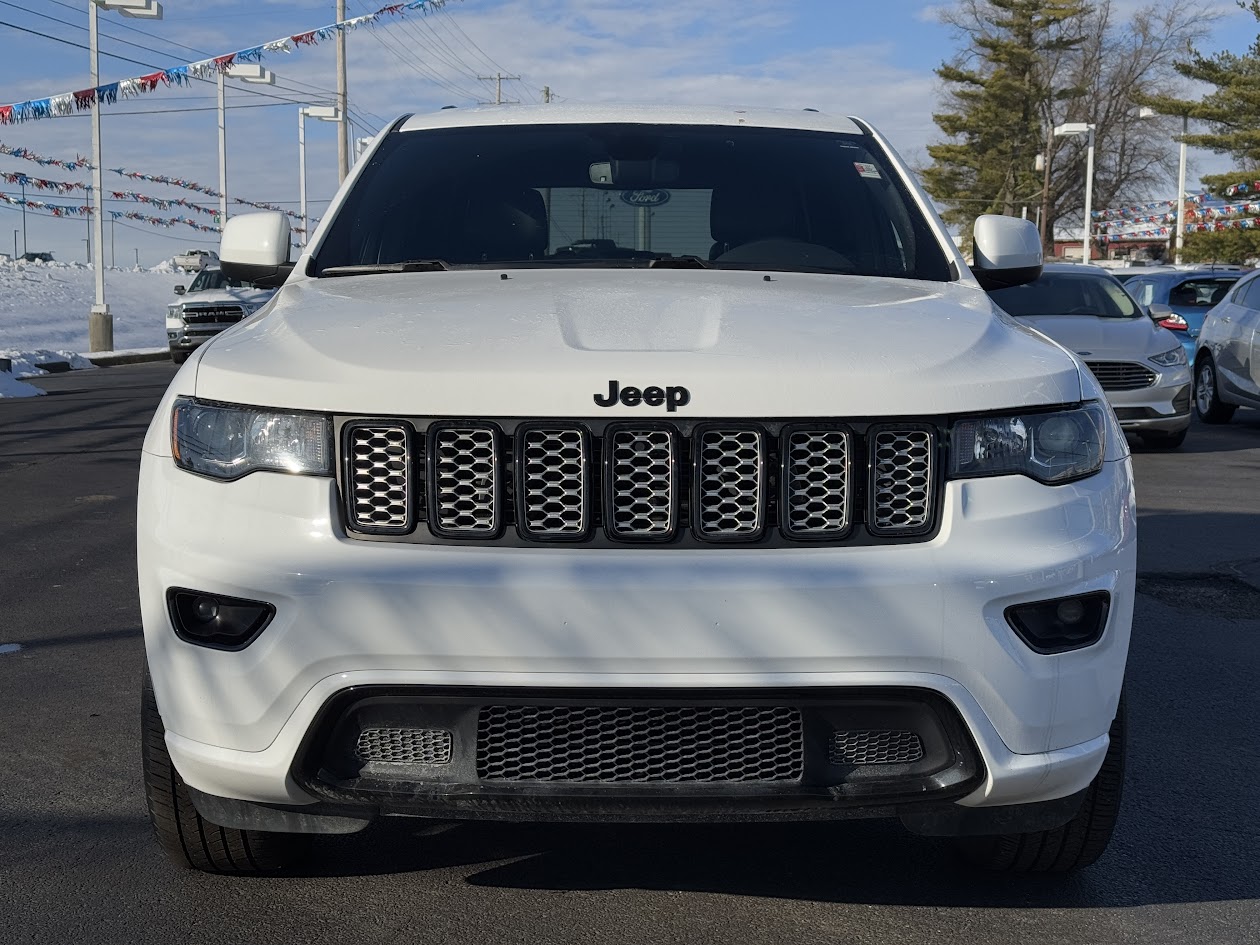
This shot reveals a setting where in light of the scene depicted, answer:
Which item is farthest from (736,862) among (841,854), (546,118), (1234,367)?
(1234,367)

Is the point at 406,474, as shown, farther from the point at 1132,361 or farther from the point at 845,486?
the point at 1132,361

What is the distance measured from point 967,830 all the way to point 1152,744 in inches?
67.6

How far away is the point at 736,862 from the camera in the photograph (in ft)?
11.2

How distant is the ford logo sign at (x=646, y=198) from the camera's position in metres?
4.30

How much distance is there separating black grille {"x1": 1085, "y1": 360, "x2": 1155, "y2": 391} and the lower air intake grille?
10.5 m

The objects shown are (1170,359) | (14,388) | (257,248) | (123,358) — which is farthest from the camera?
(123,358)

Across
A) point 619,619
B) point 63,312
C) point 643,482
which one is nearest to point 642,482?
point 643,482

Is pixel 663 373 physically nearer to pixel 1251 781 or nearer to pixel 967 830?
pixel 967 830

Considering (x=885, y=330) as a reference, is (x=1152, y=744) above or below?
below

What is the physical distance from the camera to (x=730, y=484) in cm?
272

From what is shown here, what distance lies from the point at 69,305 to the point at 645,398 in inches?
2208

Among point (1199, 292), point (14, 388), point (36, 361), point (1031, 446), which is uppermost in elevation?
point (1031, 446)

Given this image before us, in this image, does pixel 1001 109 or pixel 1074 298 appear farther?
pixel 1001 109

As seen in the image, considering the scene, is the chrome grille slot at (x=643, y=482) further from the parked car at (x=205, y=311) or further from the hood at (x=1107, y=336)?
the parked car at (x=205, y=311)
